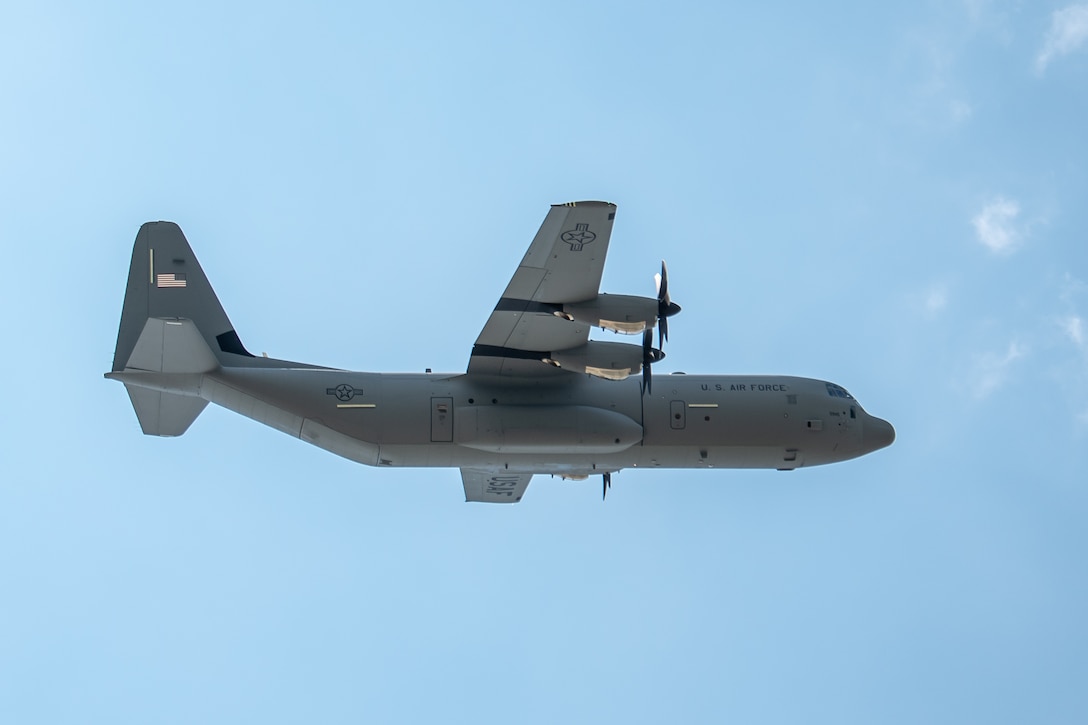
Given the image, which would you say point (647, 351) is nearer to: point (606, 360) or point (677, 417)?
point (606, 360)

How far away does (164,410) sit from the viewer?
92.5 ft

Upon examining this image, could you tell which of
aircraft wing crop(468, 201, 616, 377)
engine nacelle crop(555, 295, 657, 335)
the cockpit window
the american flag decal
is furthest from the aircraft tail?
the cockpit window

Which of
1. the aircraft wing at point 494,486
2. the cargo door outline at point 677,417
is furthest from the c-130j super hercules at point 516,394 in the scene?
→ the aircraft wing at point 494,486

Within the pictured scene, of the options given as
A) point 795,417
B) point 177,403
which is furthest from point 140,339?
point 795,417

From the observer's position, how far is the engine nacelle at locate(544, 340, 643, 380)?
26.1m

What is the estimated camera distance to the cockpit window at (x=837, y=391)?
29250mm

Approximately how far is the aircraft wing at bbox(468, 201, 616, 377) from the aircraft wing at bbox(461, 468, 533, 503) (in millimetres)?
→ 3187

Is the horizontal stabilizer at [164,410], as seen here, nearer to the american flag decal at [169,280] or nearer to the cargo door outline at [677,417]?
the american flag decal at [169,280]

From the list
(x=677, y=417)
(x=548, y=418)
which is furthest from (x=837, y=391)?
(x=548, y=418)

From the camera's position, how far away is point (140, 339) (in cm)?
2580

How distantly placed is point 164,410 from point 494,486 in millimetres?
7487

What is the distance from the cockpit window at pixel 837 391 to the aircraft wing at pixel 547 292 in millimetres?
6105

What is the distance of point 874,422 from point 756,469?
281 cm

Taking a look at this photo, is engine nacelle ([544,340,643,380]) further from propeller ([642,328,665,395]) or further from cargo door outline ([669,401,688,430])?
cargo door outline ([669,401,688,430])
